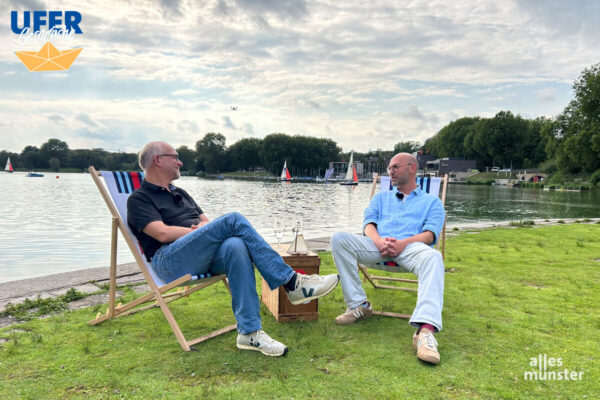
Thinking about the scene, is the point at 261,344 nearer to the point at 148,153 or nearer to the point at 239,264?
the point at 239,264

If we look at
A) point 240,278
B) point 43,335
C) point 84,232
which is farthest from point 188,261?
point 84,232

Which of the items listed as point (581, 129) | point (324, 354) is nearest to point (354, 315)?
point (324, 354)

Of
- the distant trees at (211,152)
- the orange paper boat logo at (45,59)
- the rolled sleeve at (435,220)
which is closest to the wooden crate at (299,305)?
the rolled sleeve at (435,220)

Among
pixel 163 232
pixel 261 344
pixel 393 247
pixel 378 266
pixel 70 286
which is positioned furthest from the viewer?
pixel 70 286

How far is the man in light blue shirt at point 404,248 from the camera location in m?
2.62

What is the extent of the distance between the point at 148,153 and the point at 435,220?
2.33m

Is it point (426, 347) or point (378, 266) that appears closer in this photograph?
point (426, 347)

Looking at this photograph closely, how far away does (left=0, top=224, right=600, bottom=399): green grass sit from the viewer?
2096 millimetres

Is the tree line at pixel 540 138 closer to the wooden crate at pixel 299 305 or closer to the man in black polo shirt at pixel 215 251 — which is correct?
the wooden crate at pixel 299 305

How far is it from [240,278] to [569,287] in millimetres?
3472

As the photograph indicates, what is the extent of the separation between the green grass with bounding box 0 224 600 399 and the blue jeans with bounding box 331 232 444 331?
11.5 inches

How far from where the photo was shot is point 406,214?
3420 millimetres

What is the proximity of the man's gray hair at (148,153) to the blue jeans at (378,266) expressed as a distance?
1524 millimetres

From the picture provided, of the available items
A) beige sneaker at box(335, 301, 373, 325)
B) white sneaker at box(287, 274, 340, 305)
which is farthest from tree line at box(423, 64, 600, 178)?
white sneaker at box(287, 274, 340, 305)
